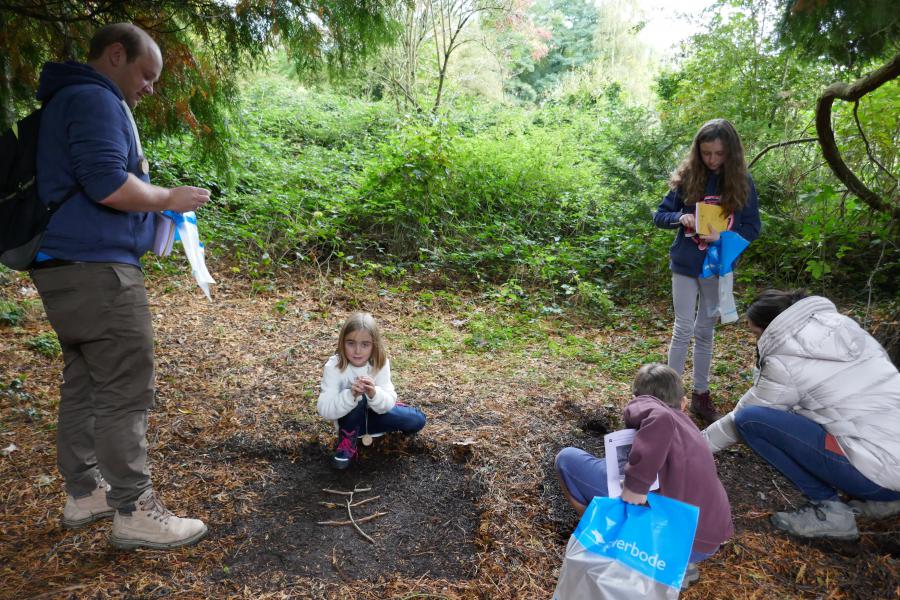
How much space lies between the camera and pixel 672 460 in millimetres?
1952

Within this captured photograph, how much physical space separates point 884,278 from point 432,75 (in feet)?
30.7

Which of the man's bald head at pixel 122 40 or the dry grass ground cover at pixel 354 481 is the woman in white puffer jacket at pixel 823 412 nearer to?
the dry grass ground cover at pixel 354 481

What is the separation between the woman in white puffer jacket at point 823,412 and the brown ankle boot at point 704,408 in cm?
98

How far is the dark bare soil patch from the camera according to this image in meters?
2.20

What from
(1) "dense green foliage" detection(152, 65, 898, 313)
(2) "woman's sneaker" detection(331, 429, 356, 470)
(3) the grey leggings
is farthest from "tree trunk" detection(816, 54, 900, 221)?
(2) "woman's sneaker" detection(331, 429, 356, 470)

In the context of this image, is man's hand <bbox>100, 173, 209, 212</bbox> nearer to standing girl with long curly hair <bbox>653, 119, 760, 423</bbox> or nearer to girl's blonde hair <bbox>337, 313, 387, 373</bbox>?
girl's blonde hair <bbox>337, 313, 387, 373</bbox>

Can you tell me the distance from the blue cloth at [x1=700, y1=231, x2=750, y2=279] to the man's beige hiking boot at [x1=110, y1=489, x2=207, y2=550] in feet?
9.98

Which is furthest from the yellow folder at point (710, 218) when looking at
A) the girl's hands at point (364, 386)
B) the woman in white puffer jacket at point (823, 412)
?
the girl's hands at point (364, 386)

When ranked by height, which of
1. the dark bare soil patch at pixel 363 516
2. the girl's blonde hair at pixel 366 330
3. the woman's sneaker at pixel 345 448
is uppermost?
the girl's blonde hair at pixel 366 330

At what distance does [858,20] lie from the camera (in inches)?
84.0

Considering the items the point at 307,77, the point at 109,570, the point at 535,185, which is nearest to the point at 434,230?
the point at 535,185

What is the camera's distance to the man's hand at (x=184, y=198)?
2.05 meters

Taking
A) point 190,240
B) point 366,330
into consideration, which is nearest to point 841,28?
point 366,330

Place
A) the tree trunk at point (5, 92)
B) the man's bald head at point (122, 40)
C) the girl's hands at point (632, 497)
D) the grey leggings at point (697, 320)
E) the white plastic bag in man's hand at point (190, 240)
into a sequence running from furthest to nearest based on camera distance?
the grey leggings at point (697, 320) < the tree trunk at point (5, 92) < the white plastic bag in man's hand at point (190, 240) < the man's bald head at point (122, 40) < the girl's hands at point (632, 497)
